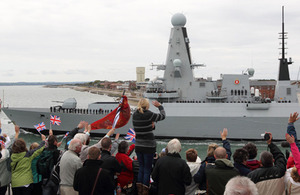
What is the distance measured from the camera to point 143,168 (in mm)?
3965

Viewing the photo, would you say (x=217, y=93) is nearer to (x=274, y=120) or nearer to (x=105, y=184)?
(x=274, y=120)

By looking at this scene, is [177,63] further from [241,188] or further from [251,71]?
[241,188]

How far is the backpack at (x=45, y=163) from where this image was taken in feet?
12.4

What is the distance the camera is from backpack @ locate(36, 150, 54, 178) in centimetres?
378

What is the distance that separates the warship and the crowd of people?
42.0 feet

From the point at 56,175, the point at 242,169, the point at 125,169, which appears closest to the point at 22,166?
the point at 56,175

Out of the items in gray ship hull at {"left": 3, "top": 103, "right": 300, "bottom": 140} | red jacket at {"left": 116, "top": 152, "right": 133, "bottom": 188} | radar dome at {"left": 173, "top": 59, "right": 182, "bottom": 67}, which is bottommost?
gray ship hull at {"left": 3, "top": 103, "right": 300, "bottom": 140}

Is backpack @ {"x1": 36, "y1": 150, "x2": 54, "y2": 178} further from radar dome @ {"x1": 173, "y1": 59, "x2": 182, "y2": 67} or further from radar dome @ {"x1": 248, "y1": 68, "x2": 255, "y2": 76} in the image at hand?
radar dome @ {"x1": 248, "y1": 68, "x2": 255, "y2": 76}

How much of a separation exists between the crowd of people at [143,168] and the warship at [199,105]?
12.8 metres

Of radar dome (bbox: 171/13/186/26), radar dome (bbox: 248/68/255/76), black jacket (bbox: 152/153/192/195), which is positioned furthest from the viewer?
radar dome (bbox: 171/13/186/26)

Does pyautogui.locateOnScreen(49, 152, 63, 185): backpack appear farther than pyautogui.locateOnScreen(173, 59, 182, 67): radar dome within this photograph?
No

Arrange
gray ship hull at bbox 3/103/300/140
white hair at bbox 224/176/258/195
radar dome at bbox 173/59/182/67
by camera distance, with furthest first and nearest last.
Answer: radar dome at bbox 173/59/182/67 → gray ship hull at bbox 3/103/300/140 → white hair at bbox 224/176/258/195

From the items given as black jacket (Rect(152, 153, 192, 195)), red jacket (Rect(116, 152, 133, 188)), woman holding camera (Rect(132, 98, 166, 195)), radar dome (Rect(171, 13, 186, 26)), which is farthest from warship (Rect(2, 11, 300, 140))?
black jacket (Rect(152, 153, 192, 195))

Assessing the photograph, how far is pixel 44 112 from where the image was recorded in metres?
19.0
